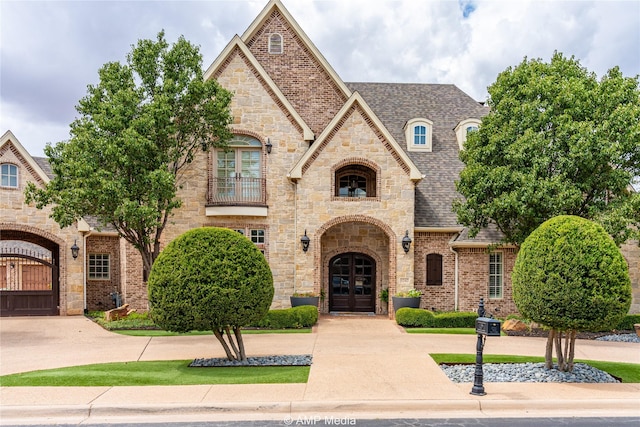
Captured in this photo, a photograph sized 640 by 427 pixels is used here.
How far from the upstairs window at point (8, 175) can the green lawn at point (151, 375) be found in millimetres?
11086

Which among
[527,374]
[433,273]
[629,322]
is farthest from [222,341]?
[629,322]

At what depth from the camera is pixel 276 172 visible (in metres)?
19.3

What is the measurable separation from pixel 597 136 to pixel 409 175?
6.43 meters

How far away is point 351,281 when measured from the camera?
800 inches

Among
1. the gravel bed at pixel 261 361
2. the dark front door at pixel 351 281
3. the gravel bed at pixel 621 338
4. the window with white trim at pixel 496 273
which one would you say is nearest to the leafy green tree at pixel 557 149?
the window with white trim at pixel 496 273

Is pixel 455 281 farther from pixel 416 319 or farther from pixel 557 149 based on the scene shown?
pixel 557 149

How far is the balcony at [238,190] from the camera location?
62.6 ft

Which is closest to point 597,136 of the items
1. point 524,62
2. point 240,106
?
point 524,62

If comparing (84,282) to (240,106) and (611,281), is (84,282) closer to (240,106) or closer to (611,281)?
(240,106)

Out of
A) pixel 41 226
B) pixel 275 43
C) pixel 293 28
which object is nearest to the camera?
pixel 41 226

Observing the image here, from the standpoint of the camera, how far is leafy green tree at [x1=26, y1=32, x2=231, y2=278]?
15242mm

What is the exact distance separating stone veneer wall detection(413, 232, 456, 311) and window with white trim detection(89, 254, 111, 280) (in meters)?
14.0

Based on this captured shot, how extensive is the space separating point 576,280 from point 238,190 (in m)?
12.9

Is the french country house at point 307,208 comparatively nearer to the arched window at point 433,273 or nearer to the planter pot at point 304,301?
the arched window at point 433,273
